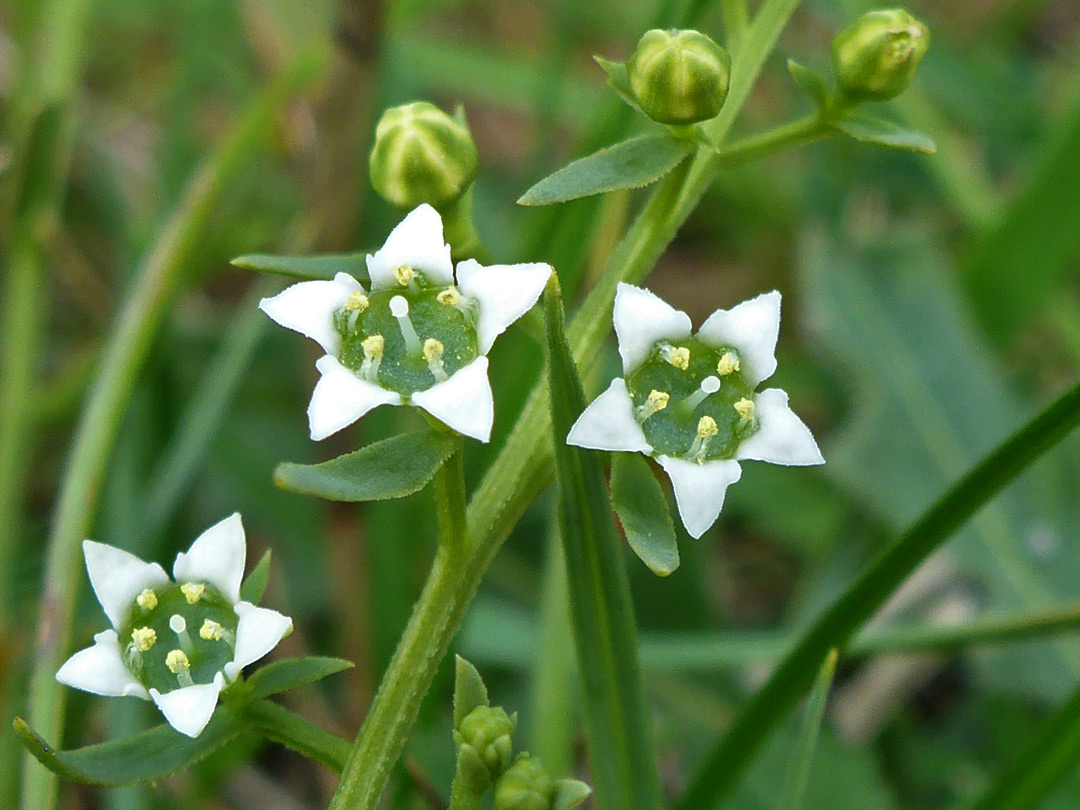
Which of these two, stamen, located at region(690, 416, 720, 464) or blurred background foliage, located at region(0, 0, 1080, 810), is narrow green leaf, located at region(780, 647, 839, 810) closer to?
stamen, located at region(690, 416, 720, 464)

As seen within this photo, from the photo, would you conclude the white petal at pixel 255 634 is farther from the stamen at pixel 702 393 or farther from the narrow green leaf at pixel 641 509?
the stamen at pixel 702 393

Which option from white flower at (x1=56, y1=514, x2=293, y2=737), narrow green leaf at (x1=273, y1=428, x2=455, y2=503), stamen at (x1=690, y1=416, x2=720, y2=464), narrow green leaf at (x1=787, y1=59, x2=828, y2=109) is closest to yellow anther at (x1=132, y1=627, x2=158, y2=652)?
white flower at (x1=56, y1=514, x2=293, y2=737)

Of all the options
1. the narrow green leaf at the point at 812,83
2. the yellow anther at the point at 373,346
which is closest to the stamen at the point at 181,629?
the yellow anther at the point at 373,346

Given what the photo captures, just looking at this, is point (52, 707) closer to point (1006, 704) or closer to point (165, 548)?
point (165, 548)

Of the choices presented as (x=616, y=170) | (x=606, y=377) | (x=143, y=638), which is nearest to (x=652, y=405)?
(x=616, y=170)

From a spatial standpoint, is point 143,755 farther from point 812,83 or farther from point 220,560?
point 812,83

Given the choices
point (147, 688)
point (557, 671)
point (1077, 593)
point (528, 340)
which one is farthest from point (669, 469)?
point (1077, 593)
